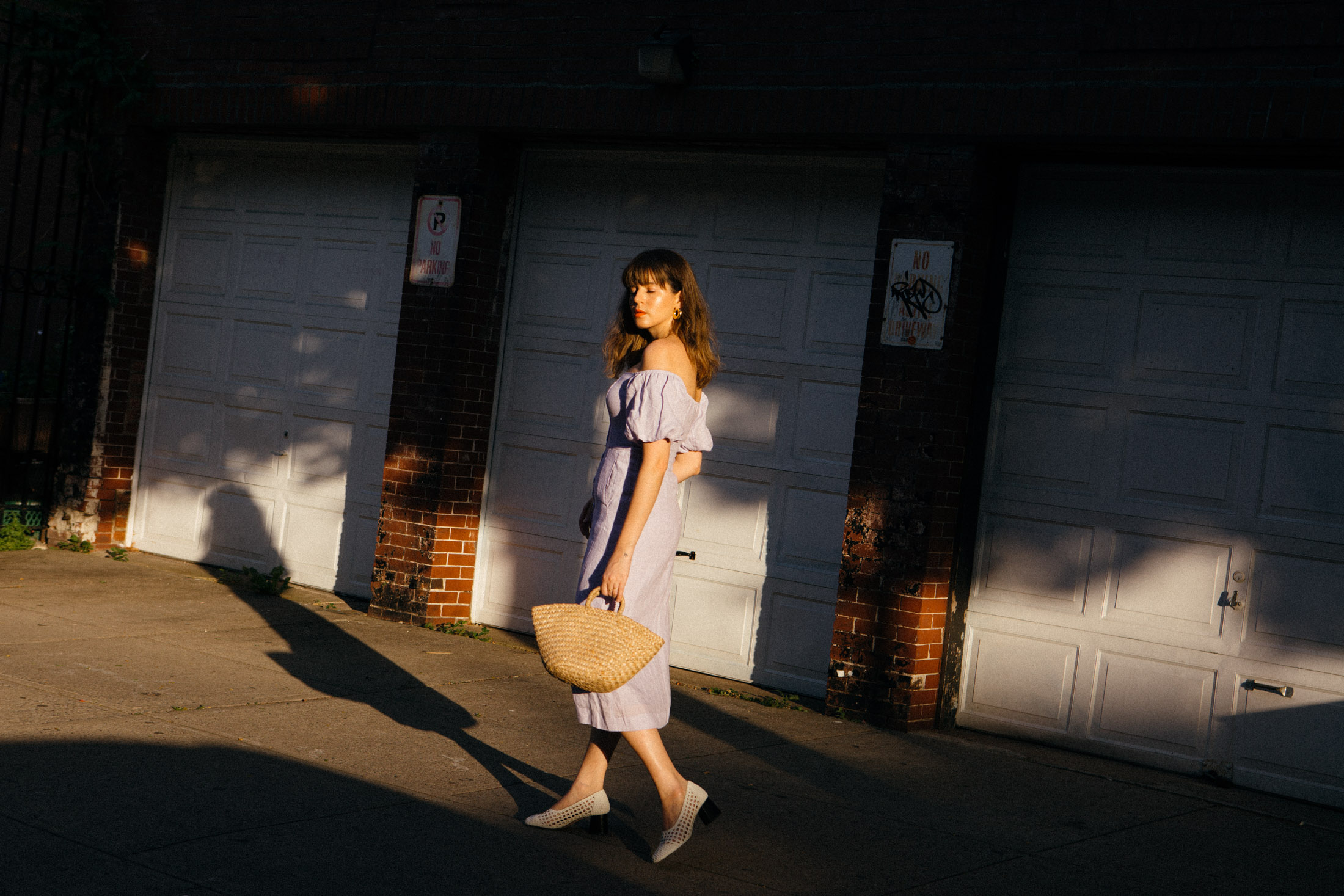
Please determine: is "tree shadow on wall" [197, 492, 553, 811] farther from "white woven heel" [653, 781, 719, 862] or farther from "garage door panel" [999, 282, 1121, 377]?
"garage door panel" [999, 282, 1121, 377]

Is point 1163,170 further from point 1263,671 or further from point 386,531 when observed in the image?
point 386,531

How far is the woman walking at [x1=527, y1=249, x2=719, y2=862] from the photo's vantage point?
4.04 meters

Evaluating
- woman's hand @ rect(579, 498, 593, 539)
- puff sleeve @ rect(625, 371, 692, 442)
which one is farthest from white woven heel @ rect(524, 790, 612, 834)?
puff sleeve @ rect(625, 371, 692, 442)

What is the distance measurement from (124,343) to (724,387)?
452 centimetres

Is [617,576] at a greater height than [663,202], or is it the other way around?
[663,202]

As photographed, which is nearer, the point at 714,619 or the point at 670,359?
the point at 670,359

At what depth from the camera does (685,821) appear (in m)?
4.07

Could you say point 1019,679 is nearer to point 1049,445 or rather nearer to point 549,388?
point 1049,445

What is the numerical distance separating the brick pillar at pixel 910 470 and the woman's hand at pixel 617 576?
2.60m

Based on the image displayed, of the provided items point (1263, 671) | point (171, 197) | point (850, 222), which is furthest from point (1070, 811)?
point (171, 197)

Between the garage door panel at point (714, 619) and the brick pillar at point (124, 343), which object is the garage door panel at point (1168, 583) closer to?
the garage door panel at point (714, 619)

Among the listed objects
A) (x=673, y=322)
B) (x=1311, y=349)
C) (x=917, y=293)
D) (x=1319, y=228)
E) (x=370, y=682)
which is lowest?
(x=370, y=682)

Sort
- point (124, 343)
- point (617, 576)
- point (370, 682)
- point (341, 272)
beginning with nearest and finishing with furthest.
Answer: point (617, 576)
point (370, 682)
point (341, 272)
point (124, 343)

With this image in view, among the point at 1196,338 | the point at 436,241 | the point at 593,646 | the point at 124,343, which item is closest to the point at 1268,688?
the point at 1196,338
